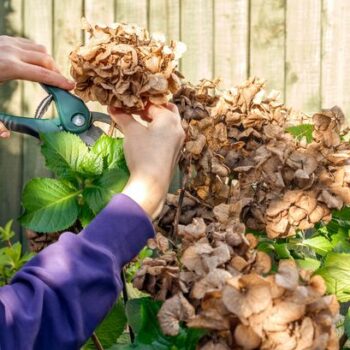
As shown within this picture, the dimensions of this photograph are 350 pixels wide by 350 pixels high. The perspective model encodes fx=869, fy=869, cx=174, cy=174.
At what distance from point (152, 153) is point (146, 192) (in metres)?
0.05

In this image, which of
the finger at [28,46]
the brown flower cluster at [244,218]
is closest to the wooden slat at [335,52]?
the brown flower cluster at [244,218]

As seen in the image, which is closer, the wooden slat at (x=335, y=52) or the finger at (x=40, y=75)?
the finger at (x=40, y=75)

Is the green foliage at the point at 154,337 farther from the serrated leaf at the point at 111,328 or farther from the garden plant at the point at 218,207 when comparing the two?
the serrated leaf at the point at 111,328

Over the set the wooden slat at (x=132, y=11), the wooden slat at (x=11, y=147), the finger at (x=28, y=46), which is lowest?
the wooden slat at (x=11, y=147)

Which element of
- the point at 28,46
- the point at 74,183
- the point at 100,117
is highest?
the point at 28,46

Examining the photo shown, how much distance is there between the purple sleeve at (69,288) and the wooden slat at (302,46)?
3020 mm

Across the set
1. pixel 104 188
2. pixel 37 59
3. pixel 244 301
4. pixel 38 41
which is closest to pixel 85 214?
pixel 104 188

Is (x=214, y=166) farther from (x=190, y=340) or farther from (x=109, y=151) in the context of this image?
(x=190, y=340)

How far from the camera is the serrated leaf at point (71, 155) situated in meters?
1.34

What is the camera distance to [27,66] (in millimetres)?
1333

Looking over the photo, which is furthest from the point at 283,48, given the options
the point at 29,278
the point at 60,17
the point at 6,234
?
the point at 29,278

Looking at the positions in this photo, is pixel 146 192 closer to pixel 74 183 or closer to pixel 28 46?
pixel 74 183

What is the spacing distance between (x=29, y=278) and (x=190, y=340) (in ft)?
0.73

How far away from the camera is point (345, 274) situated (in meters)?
1.26
